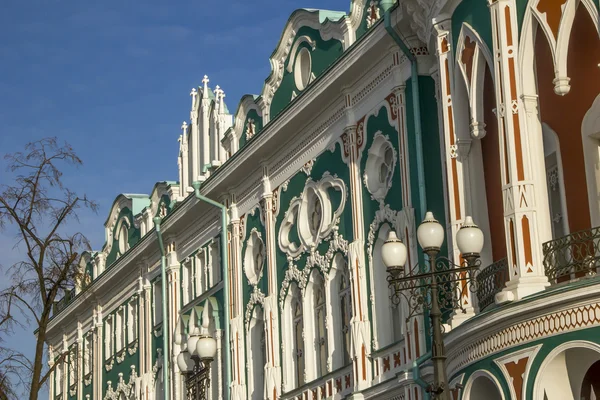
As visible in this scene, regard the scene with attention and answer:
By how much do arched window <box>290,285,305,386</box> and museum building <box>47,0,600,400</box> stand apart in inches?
1.9

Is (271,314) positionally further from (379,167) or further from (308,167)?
A: (379,167)

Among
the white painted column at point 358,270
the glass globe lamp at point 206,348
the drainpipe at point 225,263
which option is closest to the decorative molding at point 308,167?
the white painted column at point 358,270

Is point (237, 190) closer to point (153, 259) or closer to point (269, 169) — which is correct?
point (269, 169)

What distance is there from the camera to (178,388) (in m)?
35.7

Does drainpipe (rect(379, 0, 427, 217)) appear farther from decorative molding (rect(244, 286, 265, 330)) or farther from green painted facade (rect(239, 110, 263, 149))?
decorative molding (rect(244, 286, 265, 330))

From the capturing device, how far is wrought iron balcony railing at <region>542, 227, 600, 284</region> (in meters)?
18.1

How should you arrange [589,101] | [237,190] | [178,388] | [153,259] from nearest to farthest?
[589,101], [237,190], [178,388], [153,259]

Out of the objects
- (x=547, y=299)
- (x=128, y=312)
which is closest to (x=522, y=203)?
(x=547, y=299)

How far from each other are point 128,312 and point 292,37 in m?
13.9

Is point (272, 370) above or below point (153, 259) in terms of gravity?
below

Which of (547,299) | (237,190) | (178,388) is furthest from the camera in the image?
Answer: (178,388)

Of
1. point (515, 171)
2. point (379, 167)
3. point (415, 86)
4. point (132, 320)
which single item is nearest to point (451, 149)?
point (515, 171)

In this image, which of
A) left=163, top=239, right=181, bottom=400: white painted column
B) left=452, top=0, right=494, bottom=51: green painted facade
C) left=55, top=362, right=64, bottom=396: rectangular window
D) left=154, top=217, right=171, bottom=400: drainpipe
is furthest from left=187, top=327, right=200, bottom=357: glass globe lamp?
left=55, top=362, right=64, bottom=396: rectangular window

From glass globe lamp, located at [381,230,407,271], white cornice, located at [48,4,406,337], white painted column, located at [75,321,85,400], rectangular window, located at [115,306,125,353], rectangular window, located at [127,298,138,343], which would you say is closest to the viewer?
glass globe lamp, located at [381,230,407,271]
